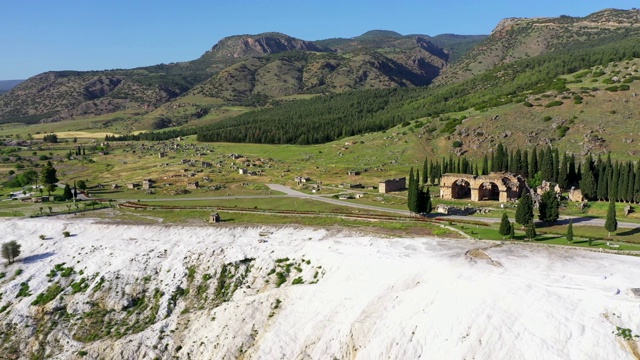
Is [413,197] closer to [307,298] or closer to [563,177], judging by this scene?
[307,298]

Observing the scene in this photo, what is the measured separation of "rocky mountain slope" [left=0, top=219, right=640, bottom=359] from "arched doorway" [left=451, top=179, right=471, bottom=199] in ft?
110

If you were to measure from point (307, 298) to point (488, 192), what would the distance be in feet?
175

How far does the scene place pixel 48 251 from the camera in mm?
74500

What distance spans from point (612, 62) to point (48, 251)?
628 ft

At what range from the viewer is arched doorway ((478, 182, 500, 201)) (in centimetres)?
→ 8975

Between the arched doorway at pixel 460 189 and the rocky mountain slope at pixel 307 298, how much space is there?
33.6 meters

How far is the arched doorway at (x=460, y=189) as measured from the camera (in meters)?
93.1

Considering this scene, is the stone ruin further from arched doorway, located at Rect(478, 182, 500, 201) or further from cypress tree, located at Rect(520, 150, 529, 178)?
cypress tree, located at Rect(520, 150, 529, 178)

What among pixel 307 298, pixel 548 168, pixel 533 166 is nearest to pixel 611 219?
pixel 307 298

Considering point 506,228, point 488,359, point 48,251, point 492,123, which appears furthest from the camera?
point 492,123

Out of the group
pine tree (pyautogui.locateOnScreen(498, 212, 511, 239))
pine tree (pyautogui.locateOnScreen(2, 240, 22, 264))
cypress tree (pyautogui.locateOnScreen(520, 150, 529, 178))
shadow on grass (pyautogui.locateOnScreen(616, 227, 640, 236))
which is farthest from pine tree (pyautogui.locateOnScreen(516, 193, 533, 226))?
pine tree (pyautogui.locateOnScreen(2, 240, 22, 264))

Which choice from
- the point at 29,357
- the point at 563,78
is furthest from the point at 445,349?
the point at 563,78

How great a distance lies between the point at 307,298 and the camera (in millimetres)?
51219

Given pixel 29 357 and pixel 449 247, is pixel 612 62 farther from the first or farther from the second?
pixel 29 357
